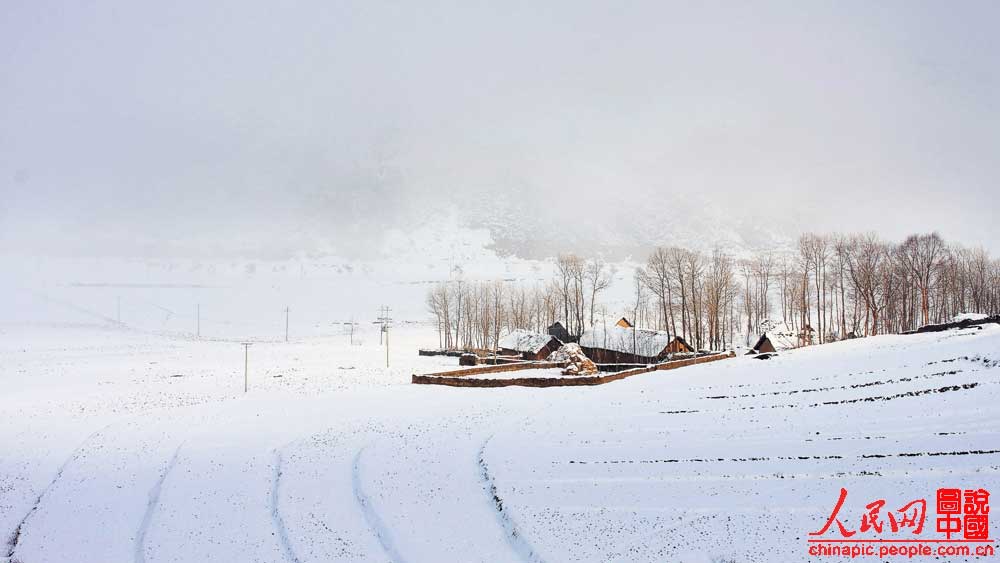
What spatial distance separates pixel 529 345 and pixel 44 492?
5548 centimetres

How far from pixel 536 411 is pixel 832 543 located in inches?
771

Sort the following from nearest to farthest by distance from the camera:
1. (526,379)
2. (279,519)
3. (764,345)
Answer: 1. (279,519)
2. (526,379)
3. (764,345)

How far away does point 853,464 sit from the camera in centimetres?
1767

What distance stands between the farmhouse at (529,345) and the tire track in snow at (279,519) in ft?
159

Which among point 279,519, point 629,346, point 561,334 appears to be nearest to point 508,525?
point 279,519

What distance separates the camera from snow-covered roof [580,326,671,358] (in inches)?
2483

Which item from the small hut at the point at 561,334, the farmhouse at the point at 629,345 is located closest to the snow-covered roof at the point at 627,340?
the farmhouse at the point at 629,345

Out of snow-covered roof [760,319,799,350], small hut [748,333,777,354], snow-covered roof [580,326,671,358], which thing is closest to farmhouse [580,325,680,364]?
snow-covered roof [580,326,671,358]

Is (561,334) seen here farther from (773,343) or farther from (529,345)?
(773,343)

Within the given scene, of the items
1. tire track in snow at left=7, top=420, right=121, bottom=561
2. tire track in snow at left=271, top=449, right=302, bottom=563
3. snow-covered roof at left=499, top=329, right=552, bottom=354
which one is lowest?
tire track in snow at left=7, top=420, right=121, bottom=561

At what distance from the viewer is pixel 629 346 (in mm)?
64062

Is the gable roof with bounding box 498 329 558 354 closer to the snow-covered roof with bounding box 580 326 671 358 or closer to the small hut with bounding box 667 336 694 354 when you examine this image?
the snow-covered roof with bounding box 580 326 671 358

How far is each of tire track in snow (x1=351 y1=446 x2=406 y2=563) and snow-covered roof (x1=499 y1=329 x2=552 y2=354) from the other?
1965 inches

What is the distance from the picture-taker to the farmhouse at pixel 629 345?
206 ft
